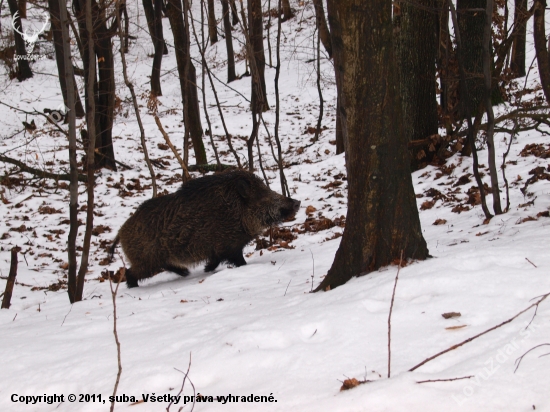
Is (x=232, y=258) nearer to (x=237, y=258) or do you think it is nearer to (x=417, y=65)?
(x=237, y=258)

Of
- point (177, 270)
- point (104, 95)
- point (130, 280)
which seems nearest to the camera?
point (130, 280)

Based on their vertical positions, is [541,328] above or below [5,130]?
below

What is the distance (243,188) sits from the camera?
5816mm

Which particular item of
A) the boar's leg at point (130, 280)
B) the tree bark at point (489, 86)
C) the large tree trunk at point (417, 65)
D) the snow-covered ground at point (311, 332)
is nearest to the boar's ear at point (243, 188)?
the snow-covered ground at point (311, 332)

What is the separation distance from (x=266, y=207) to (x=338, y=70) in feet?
8.77

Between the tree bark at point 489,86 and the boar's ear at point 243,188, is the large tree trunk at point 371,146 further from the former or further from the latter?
the boar's ear at point 243,188

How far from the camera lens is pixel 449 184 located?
7.43 metres

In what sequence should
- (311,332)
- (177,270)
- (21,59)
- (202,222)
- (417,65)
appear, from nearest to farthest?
(311,332)
(202,222)
(177,270)
(417,65)
(21,59)

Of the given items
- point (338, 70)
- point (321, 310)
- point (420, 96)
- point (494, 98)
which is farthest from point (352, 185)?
point (494, 98)

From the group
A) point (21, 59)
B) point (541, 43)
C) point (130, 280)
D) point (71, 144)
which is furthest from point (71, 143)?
point (21, 59)

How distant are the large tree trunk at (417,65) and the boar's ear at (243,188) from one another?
3.73 m

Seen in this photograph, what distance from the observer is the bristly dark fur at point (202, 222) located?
578cm

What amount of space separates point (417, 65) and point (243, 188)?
4.32 m

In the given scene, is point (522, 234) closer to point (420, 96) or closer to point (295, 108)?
point (420, 96)
